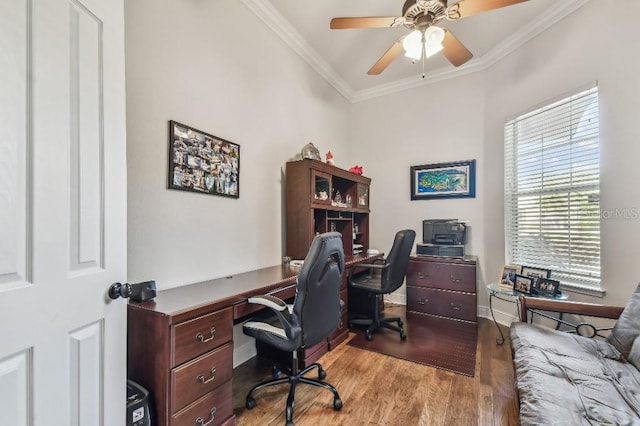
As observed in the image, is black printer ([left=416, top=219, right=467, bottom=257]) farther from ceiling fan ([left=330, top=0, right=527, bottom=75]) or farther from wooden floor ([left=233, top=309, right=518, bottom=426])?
ceiling fan ([left=330, top=0, right=527, bottom=75])

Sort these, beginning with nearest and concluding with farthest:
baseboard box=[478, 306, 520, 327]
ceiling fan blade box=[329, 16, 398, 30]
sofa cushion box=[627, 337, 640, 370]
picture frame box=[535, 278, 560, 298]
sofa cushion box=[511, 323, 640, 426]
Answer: sofa cushion box=[511, 323, 640, 426] < sofa cushion box=[627, 337, 640, 370] < ceiling fan blade box=[329, 16, 398, 30] < picture frame box=[535, 278, 560, 298] < baseboard box=[478, 306, 520, 327]

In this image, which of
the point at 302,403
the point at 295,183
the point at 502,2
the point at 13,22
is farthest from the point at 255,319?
the point at 502,2

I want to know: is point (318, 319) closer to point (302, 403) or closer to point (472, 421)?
point (302, 403)

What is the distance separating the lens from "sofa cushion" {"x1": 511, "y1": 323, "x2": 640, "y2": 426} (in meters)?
1.07

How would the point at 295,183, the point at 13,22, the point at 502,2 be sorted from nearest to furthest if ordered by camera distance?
the point at 13,22
the point at 502,2
the point at 295,183

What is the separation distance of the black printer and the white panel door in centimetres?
319

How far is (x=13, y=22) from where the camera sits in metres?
0.80

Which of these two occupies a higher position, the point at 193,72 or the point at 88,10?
the point at 193,72

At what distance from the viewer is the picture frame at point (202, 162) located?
184 centimetres

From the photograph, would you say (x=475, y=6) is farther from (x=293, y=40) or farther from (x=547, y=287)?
(x=547, y=287)

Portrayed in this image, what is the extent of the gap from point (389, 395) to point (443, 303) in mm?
1704

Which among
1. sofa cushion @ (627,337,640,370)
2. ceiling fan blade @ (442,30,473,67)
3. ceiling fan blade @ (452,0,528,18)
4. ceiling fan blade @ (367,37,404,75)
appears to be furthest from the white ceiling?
sofa cushion @ (627,337,640,370)

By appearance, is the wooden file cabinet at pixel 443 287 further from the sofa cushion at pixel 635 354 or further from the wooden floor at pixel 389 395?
the sofa cushion at pixel 635 354

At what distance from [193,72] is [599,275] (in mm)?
3456
